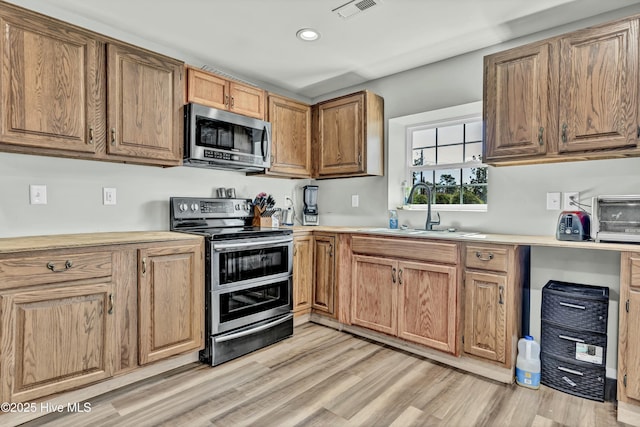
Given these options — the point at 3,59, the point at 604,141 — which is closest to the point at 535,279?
the point at 604,141

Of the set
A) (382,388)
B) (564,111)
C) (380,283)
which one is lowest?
(382,388)

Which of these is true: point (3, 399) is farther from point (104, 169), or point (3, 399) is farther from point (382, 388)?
point (382, 388)

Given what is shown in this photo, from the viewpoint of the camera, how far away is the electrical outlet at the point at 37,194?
7.38ft

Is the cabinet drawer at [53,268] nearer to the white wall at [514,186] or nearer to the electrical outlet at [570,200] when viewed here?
the white wall at [514,186]

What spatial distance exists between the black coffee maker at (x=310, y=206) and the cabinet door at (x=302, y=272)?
24.1 inches

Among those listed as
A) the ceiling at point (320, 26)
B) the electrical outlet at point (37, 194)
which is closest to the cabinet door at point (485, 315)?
the ceiling at point (320, 26)

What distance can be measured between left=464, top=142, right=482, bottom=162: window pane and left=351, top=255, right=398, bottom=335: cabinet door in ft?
3.95

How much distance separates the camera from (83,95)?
219cm

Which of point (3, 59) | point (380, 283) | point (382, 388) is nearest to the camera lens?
point (3, 59)

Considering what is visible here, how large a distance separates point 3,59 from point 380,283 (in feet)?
9.09

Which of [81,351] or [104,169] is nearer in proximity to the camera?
[81,351]

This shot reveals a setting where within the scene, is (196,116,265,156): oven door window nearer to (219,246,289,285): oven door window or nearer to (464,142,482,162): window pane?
(219,246,289,285): oven door window

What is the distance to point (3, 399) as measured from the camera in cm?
172

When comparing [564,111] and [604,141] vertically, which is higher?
[564,111]
